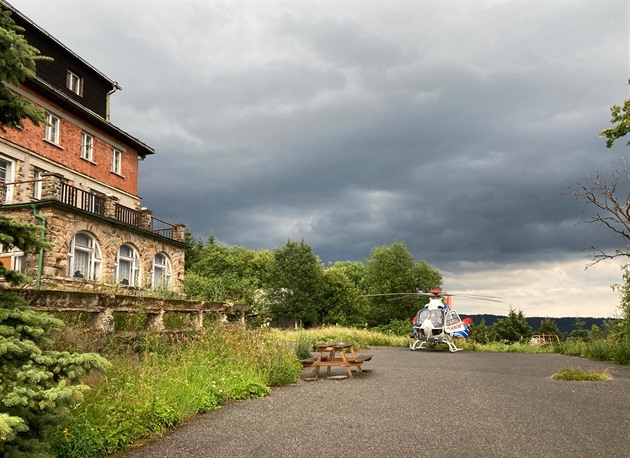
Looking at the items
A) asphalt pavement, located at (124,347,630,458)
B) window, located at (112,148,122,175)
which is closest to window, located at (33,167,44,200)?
window, located at (112,148,122,175)

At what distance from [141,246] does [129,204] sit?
5.07m

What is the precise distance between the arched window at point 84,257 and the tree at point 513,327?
1443 inches

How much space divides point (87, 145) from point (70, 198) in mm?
5539

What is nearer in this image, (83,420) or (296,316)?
(83,420)

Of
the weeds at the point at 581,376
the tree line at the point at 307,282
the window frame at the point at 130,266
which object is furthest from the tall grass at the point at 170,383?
the tree line at the point at 307,282

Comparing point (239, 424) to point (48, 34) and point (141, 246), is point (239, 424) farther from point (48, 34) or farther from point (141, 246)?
point (48, 34)

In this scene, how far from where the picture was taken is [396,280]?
59969mm

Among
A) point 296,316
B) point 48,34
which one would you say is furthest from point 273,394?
point 296,316

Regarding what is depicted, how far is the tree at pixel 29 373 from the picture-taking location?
3719mm

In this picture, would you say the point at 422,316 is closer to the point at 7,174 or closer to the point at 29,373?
the point at 7,174

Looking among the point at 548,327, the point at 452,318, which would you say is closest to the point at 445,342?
the point at 452,318

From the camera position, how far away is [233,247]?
69875 millimetres

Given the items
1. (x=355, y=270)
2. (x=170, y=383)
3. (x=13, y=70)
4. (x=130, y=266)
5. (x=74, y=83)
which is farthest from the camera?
(x=355, y=270)

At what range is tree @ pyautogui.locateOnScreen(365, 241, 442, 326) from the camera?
190 feet
